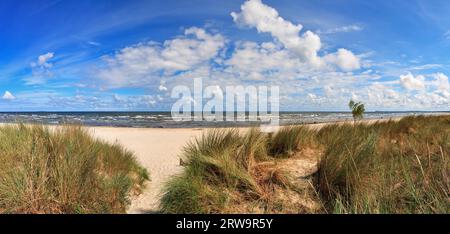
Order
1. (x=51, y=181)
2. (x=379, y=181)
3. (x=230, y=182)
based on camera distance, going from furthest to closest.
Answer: (x=230, y=182) → (x=51, y=181) → (x=379, y=181)

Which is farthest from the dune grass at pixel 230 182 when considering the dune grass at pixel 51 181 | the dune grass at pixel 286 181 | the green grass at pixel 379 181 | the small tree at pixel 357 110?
the small tree at pixel 357 110

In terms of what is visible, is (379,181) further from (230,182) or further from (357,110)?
(357,110)

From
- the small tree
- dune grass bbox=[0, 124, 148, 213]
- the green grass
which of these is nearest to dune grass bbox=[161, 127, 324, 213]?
the green grass

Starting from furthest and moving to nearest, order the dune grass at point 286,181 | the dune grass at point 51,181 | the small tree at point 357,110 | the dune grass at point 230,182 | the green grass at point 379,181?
the small tree at point 357,110 → the dune grass at point 230,182 → the dune grass at point 51,181 → the dune grass at point 286,181 → the green grass at point 379,181

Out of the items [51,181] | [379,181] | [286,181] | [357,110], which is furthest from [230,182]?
[357,110]

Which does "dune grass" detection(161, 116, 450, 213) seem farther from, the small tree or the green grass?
the small tree

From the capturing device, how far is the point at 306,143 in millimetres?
6367

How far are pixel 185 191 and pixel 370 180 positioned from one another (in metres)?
2.60

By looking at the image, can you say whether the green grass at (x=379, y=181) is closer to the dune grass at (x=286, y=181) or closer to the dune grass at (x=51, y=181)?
the dune grass at (x=286, y=181)
